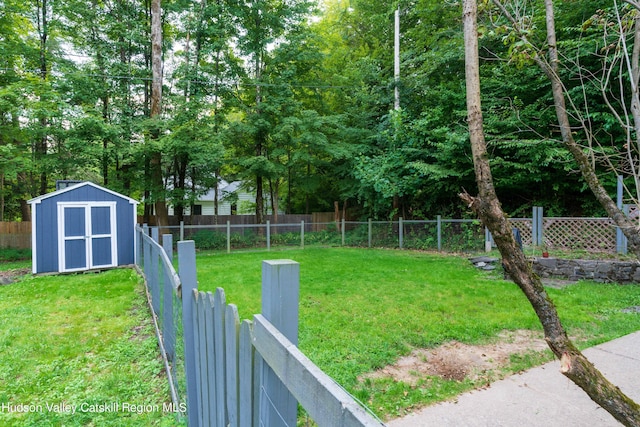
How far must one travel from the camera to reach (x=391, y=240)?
40.9 feet

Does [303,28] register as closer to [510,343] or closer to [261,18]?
[261,18]

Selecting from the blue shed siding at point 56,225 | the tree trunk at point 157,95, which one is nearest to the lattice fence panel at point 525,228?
the blue shed siding at point 56,225

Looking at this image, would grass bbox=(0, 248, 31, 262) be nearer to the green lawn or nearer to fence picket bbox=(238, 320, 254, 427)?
the green lawn

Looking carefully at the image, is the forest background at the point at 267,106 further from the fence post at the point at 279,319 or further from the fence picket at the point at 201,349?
the fence post at the point at 279,319

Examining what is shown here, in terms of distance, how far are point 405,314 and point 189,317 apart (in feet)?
10.6

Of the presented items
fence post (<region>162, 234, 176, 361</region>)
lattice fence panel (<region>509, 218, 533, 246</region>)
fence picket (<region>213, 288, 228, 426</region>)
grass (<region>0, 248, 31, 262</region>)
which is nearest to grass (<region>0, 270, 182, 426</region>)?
fence post (<region>162, 234, 176, 361</region>)

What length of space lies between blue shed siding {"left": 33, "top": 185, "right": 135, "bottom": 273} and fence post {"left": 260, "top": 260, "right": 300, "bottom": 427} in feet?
28.5

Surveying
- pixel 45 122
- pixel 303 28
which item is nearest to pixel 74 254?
pixel 45 122

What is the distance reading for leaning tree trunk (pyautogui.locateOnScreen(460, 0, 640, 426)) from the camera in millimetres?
1549

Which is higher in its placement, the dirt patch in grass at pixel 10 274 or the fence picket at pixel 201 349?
the fence picket at pixel 201 349

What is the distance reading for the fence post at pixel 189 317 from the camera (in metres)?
1.83

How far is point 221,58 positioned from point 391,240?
Answer: 9804mm

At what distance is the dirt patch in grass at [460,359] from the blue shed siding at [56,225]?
7787 mm

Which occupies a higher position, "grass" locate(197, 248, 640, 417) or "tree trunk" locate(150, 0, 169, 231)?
"tree trunk" locate(150, 0, 169, 231)
